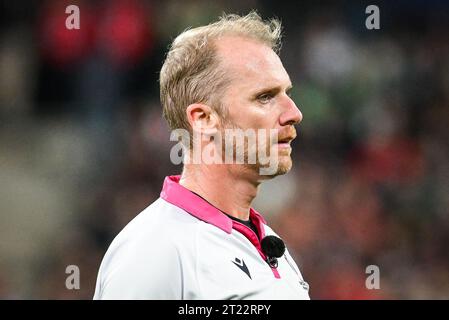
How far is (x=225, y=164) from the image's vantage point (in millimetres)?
2500

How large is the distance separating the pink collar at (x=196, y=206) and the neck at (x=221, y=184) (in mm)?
48

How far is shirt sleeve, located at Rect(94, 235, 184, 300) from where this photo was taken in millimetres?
2107

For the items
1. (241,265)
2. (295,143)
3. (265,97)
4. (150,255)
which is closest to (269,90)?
(265,97)

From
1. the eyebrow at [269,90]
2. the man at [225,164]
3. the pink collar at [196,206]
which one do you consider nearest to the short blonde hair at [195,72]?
the man at [225,164]

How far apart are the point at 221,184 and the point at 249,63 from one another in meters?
0.40

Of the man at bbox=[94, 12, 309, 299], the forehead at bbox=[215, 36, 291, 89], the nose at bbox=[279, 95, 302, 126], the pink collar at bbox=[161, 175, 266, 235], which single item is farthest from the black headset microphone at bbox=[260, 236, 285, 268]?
the forehead at bbox=[215, 36, 291, 89]

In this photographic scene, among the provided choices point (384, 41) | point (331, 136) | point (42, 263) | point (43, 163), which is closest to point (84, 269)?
point (42, 263)

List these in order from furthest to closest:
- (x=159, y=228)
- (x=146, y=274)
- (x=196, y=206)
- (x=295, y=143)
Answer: (x=295, y=143), (x=196, y=206), (x=159, y=228), (x=146, y=274)

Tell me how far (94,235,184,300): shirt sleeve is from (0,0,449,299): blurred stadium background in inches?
130

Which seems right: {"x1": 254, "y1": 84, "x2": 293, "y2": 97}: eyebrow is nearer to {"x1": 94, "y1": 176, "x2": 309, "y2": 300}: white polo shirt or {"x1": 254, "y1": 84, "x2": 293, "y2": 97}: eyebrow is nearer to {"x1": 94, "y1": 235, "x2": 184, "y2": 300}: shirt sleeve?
{"x1": 94, "y1": 176, "x2": 309, "y2": 300}: white polo shirt

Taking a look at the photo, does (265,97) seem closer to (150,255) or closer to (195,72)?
(195,72)

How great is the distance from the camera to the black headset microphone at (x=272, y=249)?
8.18ft

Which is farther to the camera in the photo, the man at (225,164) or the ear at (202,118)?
the ear at (202,118)

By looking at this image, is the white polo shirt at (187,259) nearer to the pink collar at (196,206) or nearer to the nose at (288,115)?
the pink collar at (196,206)
